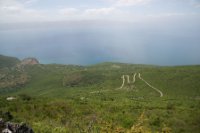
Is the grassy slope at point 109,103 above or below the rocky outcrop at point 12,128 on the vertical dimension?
below

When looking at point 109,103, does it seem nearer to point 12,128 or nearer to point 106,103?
point 106,103

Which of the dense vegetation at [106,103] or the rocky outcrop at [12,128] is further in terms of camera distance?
the dense vegetation at [106,103]

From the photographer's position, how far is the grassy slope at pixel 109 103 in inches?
1615

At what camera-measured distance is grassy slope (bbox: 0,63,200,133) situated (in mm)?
41031

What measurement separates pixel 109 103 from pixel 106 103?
0.82 meters

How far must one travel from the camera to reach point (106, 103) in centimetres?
6356

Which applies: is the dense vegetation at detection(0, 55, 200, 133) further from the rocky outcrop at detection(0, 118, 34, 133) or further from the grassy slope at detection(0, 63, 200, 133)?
the rocky outcrop at detection(0, 118, 34, 133)

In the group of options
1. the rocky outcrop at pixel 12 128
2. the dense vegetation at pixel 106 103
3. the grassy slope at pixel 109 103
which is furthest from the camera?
the grassy slope at pixel 109 103

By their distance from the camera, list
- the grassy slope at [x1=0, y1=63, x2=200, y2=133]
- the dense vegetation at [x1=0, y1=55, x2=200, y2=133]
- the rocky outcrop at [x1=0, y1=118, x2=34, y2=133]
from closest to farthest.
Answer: the rocky outcrop at [x1=0, y1=118, x2=34, y2=133] < the dense vegetation at [x1=0, y1=55, x2=200, y2=133] < the grassy slope at [x1=0, y1=63, x2=200, y2=133]

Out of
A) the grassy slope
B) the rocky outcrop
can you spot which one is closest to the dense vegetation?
the grassy slope

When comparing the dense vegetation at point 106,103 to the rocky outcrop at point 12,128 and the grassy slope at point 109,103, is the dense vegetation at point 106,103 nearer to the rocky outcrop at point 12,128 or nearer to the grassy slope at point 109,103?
the grassy slope at point 109,103

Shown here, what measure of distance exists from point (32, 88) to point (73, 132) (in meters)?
114

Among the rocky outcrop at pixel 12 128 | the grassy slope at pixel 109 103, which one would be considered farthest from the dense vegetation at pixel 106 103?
the rocky outcrop at pixel 12 128

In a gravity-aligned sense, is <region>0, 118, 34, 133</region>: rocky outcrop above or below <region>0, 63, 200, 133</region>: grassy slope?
above
